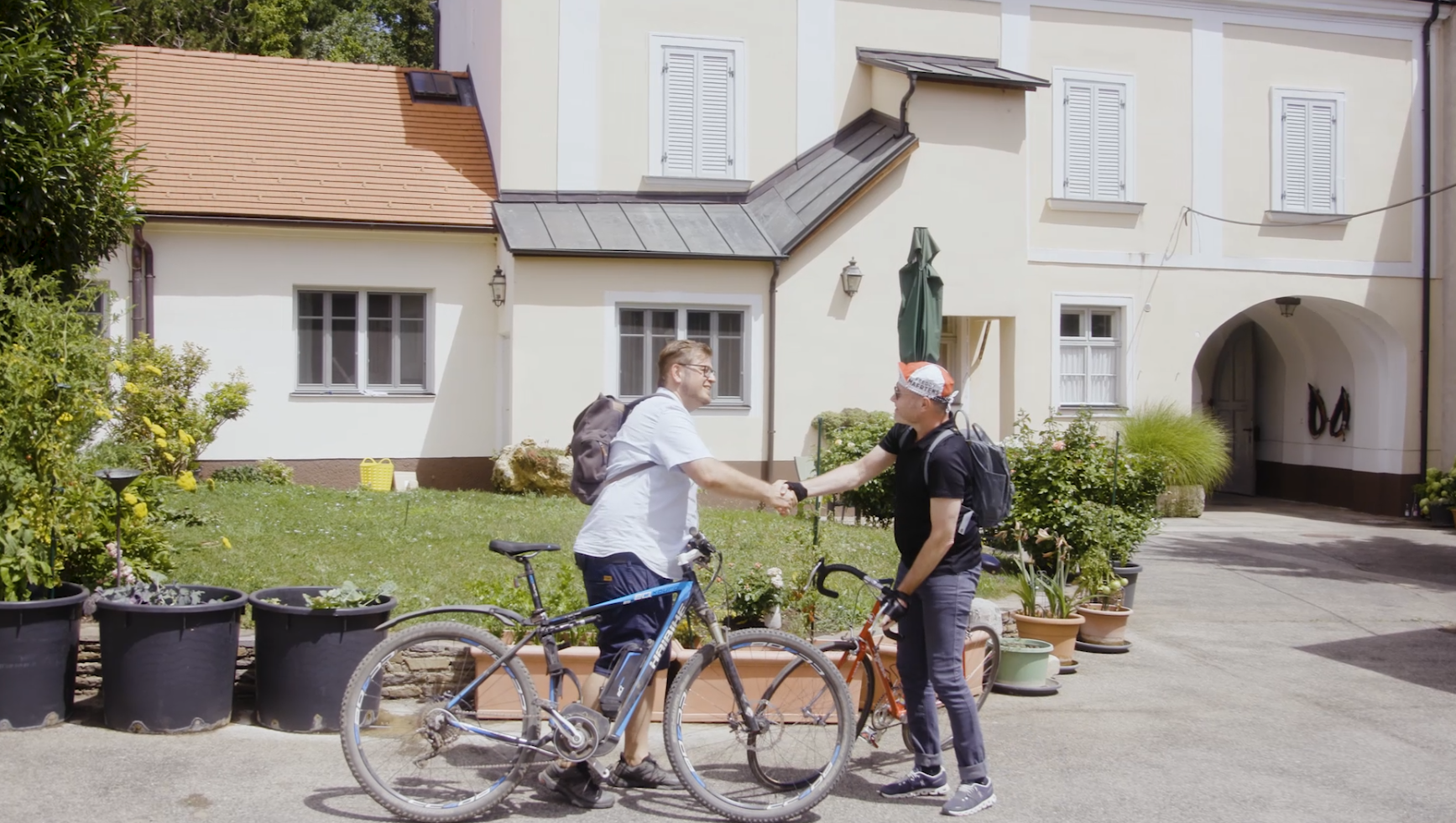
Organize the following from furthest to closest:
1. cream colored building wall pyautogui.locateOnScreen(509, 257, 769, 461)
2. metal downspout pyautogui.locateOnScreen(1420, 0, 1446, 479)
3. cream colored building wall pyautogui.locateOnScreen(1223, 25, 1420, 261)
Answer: metal downspout pyautogui.locateOnScreen(1420, 0, 1446, 479)
cream colored building wall pyautogui.locateOnScreen(1223, 25, 1420, 261)
cream colored building wall pyautogui.locateOnScreen(509, 257, 769, 461)

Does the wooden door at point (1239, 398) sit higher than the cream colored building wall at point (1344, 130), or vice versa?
the cream colored building wall at point (1344, 130)

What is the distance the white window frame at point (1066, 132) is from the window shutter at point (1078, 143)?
0.05 m

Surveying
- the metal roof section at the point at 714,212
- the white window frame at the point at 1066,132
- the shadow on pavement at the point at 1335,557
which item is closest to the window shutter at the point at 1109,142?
the white window frame at the point at 1066,132

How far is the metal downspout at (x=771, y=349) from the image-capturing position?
1519 cm

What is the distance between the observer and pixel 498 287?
15.3 meters

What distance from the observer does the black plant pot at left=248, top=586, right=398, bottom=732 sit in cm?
588

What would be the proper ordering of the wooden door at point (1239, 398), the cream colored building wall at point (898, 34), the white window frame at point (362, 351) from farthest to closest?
the wooden door at point (1239, 398)
the cream colored building wall at point (898, 34)
the white window frame at point (362, 351)

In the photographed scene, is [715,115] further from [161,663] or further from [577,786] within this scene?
[577,786]

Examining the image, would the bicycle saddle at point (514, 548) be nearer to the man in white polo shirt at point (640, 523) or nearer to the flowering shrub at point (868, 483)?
the man in white polo shirt at point (640, 523)

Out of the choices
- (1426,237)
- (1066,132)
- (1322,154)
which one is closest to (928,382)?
(1066,132)

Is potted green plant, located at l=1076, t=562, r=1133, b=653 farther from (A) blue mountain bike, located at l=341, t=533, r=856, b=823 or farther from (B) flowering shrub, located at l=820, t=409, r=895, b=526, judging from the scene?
(A) blue mountain bike, located at l=341, t=533, r=856, b=823

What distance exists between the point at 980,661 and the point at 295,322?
10.8m

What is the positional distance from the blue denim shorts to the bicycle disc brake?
20 cm

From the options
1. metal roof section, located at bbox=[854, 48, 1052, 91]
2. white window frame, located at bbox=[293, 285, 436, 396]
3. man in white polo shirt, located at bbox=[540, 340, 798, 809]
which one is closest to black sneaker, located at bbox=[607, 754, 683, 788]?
man in white polo shirt, located at bbox=[540, 340, 798, 809]
